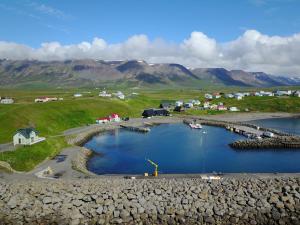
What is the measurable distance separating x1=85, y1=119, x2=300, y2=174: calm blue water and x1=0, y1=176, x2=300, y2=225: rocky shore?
28336mm

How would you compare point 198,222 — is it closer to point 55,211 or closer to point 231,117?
point 55,211

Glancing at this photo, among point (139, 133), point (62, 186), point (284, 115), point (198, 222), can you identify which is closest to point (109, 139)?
point (139, 133)

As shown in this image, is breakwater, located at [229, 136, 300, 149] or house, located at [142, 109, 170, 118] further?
house, located at [142, 109, 170, 118]

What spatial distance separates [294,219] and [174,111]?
489ft

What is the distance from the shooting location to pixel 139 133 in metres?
127

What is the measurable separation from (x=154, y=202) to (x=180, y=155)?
4857 cm

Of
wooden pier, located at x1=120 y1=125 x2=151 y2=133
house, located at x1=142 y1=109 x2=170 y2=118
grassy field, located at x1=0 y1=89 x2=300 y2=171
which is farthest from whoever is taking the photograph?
house, located at x1=142 y1=109 x2=170 y2=118

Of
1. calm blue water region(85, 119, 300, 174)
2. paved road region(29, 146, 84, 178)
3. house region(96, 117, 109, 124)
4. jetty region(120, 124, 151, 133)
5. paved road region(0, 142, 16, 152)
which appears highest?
house region(96, 117, 109, 124)

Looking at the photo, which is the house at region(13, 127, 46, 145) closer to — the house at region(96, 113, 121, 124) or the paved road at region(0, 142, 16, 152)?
the paved road at region(0, 142, 16, 152)

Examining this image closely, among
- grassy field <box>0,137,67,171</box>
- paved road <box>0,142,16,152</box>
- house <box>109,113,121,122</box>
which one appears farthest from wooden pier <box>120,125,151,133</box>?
paved road <box>0,142,16,152</box>

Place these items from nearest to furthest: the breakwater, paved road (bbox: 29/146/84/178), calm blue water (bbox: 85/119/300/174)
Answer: paved road (bbox: 29/146/84/178) → calm blue water (bbox: 85/119/300/174) → the breakwater

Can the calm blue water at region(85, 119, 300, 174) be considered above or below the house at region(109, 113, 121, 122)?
below

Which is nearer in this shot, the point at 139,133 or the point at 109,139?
the point at 109,139

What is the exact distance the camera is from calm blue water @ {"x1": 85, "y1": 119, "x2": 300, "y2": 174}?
75.1m
